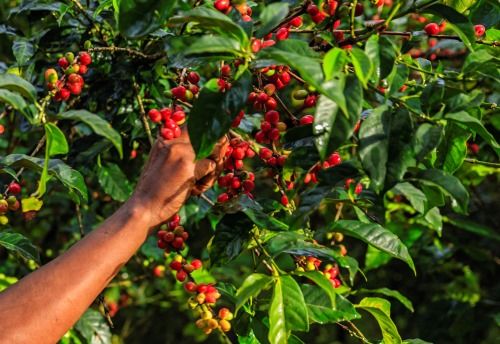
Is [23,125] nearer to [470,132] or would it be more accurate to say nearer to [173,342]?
[470,132]

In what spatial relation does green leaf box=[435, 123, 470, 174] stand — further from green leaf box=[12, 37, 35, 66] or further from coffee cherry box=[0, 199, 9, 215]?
green leaf box=[12, 37, 35, 66]

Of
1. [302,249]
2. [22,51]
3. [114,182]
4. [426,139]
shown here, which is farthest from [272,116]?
[114,182]

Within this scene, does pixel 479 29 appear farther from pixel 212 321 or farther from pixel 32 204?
pixel 32 204

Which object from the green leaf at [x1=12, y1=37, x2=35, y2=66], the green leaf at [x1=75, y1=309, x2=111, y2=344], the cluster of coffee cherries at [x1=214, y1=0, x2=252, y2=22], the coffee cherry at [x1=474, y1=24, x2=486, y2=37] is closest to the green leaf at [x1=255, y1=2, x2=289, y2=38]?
the cluster of coffee cherries at [x1=214, y1=0, x2=252, y2=22]

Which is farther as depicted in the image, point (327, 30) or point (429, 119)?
point (327, 30)

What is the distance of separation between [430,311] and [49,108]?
1.98 m

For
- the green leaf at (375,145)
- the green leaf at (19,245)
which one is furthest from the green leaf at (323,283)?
the green leaf at (19,245)

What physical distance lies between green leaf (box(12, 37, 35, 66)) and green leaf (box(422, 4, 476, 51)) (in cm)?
106

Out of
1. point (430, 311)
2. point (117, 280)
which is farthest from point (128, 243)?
point (430, 311)

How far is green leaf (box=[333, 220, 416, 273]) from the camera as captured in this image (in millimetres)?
1318

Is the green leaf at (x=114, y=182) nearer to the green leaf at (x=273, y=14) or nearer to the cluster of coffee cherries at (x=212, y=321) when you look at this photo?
the cluster of coffee cherries at (x=212, y=321)

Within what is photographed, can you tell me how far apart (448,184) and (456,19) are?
0.32 metres

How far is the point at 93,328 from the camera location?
2445 millimetres

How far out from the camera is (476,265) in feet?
11.9
